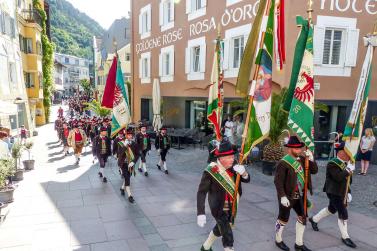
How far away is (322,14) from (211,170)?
10.0 meters

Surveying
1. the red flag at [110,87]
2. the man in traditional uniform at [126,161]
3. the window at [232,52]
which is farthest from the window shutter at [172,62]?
the man in traditional uniform at [126,161]

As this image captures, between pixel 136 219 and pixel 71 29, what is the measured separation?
139 m

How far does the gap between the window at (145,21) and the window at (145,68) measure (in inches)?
59.6

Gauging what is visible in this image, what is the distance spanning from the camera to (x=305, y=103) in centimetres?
593

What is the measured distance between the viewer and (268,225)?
6.58m

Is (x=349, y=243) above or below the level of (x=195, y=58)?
below

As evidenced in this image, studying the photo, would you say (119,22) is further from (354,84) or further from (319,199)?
(319,199)

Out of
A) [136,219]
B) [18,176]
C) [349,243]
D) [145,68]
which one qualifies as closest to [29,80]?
[145,68]

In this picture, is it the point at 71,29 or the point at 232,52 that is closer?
the point at 232,52

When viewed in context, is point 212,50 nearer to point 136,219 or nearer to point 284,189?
point 136,219

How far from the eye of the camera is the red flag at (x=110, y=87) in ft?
34.1

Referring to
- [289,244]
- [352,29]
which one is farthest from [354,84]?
[289,244]

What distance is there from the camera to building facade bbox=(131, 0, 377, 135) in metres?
11.8

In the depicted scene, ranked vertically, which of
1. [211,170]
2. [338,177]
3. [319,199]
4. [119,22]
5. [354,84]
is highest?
[119,22]
